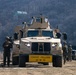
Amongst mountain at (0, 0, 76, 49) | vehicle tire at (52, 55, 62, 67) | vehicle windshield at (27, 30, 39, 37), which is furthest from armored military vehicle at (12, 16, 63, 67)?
mountain at (0, 0, 76, 49)

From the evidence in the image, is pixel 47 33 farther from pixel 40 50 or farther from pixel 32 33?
pixel 40 50

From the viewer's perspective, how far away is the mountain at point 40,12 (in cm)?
11749

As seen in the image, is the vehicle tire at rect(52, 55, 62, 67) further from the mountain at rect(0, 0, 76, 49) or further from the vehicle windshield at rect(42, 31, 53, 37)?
the mountain at rect(0, 0, 76, 49)

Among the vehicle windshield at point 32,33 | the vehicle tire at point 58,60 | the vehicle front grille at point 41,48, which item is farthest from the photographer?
the vehicle windshield at point 32,33

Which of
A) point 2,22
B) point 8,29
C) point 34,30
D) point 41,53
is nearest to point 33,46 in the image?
point 41,53

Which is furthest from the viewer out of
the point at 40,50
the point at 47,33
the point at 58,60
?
the point at 47,33

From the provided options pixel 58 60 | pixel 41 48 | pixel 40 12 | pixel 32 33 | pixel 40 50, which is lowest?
pixel 58 60

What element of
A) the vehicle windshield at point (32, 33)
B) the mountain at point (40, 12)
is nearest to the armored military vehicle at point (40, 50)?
the vehicle windshield at point (32, 33)

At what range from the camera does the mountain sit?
117m

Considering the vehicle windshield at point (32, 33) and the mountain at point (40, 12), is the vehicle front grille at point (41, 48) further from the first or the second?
the mountain at point (40, 12)

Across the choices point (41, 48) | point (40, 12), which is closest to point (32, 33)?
point (41, 48)

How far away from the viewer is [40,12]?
127 meters

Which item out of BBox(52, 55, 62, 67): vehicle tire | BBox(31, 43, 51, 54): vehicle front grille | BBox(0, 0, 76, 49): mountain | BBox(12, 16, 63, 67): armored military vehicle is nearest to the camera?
BBox(12, 16, 63, 67): armored military vehicle

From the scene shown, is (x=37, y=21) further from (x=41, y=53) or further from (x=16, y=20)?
(x=16, y=20)
